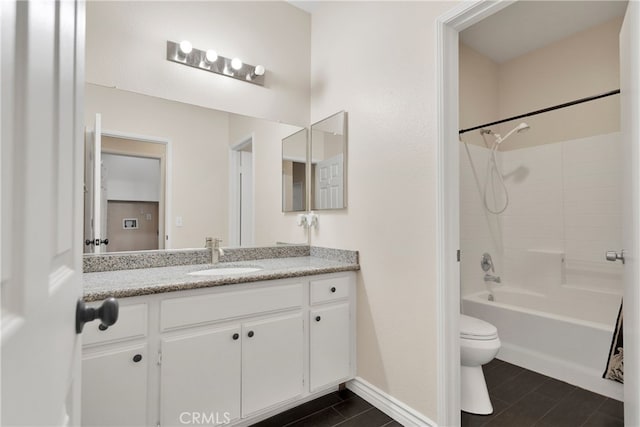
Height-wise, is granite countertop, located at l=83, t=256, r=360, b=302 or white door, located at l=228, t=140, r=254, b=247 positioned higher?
white door, located at l=228, t=140, r=254, b=247

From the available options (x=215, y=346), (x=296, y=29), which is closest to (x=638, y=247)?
(x=215, y=346)

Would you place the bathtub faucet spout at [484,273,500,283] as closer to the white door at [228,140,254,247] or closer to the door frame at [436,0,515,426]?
the door frame at [436,0,515,426]

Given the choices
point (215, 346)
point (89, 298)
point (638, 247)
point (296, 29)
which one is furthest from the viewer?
point (296, 29)

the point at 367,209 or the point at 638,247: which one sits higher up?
the point at 367,209

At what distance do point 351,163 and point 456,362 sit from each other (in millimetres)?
1317

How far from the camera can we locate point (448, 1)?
1570 millimetres

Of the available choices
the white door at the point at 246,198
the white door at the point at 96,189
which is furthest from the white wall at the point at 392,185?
the white door at the point at 96,189

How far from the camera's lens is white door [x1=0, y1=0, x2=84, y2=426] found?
1.00 ft

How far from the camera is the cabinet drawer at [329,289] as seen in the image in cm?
187

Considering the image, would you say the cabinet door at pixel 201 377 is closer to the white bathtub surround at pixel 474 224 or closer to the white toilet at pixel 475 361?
the white toilet at pixel 475 361

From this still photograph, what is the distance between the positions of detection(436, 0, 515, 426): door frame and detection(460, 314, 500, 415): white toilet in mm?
298

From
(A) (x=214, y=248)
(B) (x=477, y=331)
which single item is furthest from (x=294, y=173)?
(B) (x=477, y=331)

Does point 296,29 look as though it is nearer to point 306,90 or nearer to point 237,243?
point 306,90

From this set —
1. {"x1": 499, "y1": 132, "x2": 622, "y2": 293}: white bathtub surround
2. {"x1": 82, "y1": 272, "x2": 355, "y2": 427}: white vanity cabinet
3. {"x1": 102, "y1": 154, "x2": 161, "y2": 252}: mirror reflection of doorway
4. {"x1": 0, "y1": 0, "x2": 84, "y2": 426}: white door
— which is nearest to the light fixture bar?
{"x1": 102, "y1": 154, "x2": 161, "y2": 252}: mirror reflection of doorway
